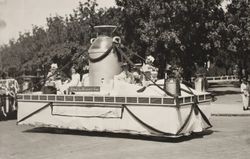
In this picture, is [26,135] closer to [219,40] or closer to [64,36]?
[219,40]

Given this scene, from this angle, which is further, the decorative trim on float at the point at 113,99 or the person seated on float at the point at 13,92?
the person seated on float at the point at 13,92

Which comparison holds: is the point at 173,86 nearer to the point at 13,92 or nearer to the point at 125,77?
the point at 125,77

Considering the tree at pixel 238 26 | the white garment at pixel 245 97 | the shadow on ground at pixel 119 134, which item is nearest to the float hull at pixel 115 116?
the shadow on ground at pixel 119 134

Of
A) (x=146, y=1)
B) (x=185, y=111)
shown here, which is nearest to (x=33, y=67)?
(x=146, y=1)

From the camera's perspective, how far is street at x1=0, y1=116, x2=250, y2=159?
9477mm

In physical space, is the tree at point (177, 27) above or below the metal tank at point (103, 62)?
above

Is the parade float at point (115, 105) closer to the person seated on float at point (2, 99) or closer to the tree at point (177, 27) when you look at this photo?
the person seated on float at point (2, 99)

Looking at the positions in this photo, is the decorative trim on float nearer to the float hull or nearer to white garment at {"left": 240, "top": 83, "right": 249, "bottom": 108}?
the float hull

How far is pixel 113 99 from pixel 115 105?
0.56 ft

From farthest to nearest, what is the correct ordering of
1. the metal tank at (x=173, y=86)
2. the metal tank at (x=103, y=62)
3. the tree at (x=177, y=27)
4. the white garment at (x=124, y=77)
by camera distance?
the tree at (x=177, y=27), the metal tank at (x=103, y=62), the white garment at (x=124, y=77), the metal tank at (x=173, y=86)

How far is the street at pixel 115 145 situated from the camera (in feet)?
31.1

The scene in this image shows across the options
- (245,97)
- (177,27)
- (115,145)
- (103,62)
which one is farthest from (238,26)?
(115,145)

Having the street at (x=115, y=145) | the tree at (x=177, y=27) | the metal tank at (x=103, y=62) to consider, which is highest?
the tree at (x=177, y=27)

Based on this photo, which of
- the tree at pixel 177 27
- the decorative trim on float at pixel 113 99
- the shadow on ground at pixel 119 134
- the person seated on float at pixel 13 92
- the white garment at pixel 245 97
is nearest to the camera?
the decorative trim on float at pixel 113 99
